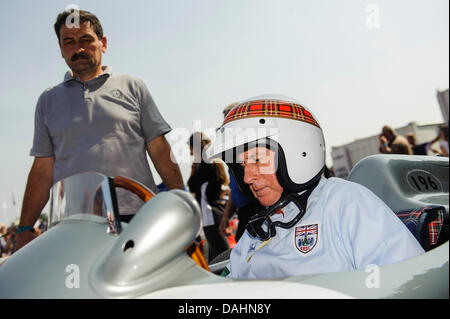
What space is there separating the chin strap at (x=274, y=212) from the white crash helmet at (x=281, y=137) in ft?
0.12

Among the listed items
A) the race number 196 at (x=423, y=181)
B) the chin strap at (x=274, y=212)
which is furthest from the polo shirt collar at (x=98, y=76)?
the race number 196 at (x=423, y=181)

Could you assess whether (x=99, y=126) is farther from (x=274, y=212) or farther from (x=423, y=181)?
(x=423, y=181)

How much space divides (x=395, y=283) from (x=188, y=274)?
1.70ft

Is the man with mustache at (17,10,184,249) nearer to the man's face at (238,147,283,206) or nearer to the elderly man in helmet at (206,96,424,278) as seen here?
A: the elderly man in helmet at (206,96,424,278)

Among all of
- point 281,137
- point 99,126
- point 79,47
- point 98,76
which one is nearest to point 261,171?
point 281,137

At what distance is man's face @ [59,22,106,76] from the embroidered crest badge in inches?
70.5

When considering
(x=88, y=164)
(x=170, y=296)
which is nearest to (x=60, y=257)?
(x=170, y=296)

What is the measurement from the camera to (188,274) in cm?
99

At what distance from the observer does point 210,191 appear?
12.4ft

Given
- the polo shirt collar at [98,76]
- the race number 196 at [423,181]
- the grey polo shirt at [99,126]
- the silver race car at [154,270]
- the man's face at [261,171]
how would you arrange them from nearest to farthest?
the silver race car at [154,270] → the man's face at [261,171] → the race number 196 at [423,181] → the grey polo shirt at [99,126] → the polo shirt collar at [98,76]

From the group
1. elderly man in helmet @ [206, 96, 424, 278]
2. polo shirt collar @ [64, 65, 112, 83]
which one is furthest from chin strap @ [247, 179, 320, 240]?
polo shirt collar @ [64, 65, 112, 83]

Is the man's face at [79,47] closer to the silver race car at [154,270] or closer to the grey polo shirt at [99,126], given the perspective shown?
the grey polo shirt at [99,126]

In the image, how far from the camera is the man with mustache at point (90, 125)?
233 cm

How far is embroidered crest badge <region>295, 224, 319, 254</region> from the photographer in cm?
135
